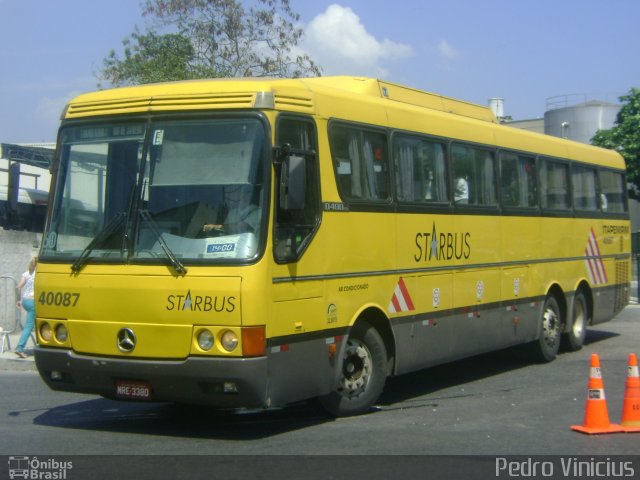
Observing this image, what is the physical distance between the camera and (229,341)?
8133 mm

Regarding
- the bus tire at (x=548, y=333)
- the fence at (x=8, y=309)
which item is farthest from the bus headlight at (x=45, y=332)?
the fence at (x=8, y=309)

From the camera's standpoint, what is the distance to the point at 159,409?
1057 cm

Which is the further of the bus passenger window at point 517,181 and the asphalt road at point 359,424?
the bus passenger window at point 517,181

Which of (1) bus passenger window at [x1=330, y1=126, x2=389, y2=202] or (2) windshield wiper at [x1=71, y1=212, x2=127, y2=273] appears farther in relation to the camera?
(1) bus passenger window at [x1=330, y1=126, x2=389, y2=202]

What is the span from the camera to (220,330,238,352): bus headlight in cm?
811

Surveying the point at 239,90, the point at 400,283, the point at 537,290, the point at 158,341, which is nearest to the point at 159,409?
the point at 158,341

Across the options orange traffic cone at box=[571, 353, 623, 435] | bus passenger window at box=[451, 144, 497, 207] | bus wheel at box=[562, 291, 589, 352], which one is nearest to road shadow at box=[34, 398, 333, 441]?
orange traffic cone at box=[571, 353, 623, 435]

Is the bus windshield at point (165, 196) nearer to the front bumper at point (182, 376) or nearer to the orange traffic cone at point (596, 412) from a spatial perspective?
the front bumper at point (182, 376)

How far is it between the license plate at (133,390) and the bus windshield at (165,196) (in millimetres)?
1161

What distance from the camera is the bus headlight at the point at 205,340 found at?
26.8 ft

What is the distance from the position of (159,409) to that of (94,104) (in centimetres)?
362

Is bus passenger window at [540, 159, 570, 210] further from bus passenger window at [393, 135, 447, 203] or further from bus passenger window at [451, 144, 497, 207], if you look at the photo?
bus passenger window at [393, 135, 447, 203]

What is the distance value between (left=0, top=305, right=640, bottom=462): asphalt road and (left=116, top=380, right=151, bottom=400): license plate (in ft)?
1.43

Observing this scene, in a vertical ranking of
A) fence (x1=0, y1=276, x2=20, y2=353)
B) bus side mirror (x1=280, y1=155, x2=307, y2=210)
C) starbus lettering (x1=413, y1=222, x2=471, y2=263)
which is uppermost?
bus side mirror (x1=280, y1=155, x2=307, y2=210)
